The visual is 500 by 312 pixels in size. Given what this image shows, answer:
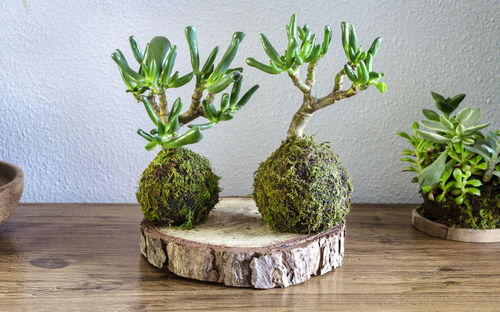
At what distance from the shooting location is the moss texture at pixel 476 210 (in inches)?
36.0

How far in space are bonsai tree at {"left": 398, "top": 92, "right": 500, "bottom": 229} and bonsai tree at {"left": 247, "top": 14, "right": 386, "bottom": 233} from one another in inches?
8.3

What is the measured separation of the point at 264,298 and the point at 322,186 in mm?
195

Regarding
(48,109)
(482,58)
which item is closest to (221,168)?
(48,109)

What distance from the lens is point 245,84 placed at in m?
1.11

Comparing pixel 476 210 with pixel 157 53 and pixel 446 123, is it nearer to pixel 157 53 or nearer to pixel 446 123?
pixel 446 123

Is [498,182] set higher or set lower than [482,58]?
lower

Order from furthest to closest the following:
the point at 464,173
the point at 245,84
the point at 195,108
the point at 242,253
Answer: the point at 245,84 → the point at 464,173 → the point at 195,108 → the point at 242,253

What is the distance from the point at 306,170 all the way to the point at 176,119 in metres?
0.22

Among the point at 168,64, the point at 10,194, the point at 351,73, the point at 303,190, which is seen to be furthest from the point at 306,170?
the point at 10,194

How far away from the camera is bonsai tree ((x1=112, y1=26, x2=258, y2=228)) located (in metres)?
0.76

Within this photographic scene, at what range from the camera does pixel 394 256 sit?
858 mm

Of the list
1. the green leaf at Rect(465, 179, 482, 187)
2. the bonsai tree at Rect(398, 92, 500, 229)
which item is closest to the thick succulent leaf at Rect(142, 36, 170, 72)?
the bonsai tree at Rect(398, 92, 500, 229)

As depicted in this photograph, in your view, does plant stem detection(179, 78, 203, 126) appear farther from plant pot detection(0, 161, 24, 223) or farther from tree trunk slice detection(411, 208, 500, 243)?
tree trunk slice detection(411, 208, 500, 243)

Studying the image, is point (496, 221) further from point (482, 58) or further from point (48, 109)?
point (48, 109)
